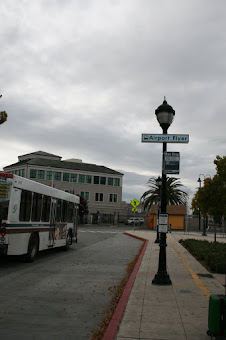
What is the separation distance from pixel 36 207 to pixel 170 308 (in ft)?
26.8

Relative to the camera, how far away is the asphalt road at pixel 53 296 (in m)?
6.01

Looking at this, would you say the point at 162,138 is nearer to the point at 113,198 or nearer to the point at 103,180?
the point at 103,180

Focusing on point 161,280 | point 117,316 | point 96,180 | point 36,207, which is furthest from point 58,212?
point 96,180

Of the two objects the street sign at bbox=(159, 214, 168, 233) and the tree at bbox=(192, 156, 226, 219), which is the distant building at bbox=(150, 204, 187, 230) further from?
the street sign at bbox=(159, 214, 168, 233)

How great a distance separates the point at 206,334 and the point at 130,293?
9.97 feet

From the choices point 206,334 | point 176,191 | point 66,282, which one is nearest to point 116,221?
point 176,191

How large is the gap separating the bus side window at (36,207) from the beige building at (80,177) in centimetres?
5903

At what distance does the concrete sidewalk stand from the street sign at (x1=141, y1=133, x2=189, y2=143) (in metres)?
3.88

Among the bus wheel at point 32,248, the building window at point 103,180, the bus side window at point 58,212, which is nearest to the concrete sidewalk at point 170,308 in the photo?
the bus wheel at point 32,248

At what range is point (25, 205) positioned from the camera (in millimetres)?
12930

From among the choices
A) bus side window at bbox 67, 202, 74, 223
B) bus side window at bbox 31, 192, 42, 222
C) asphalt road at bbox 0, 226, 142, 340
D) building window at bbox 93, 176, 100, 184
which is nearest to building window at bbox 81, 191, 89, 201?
building window at bbox 93, 176, 100, 184

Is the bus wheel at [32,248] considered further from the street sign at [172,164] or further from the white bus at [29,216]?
the street sign at [172,164]

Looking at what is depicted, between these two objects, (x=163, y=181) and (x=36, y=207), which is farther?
(x=36, y=207)

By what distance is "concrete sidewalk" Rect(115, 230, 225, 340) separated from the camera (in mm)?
5570
